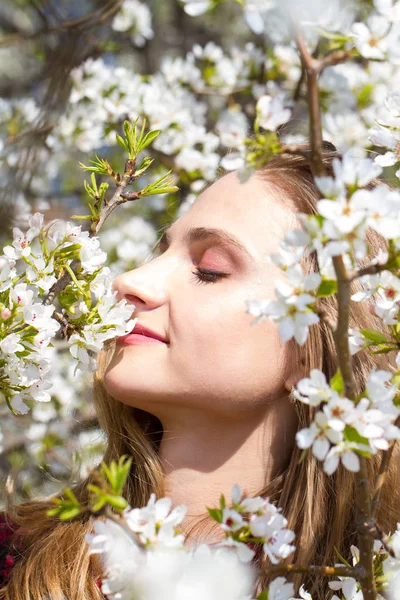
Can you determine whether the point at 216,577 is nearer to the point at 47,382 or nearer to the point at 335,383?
the point at 335,383

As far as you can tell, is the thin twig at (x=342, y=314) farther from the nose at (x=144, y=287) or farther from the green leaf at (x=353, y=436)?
the nose at (x=144, y=287)

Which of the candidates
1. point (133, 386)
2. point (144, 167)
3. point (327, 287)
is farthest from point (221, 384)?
point (327, 287)

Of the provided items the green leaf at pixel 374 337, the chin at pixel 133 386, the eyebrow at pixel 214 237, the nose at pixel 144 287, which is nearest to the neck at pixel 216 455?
the chin at pixel 133 386

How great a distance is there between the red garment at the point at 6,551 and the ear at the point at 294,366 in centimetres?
76

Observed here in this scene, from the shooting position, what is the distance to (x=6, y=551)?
5.80ft

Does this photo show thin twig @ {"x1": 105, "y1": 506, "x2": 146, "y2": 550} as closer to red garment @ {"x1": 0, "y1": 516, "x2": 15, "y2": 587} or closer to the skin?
the skin

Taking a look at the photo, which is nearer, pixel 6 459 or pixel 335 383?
pixel 335 383

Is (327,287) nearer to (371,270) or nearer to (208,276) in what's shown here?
(371,270)

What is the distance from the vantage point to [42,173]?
3.51 m

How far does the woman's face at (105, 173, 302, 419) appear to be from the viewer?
4.72 ft

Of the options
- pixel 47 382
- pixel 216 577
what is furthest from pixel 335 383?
pixel 47 382

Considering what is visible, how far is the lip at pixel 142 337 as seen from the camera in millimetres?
1479

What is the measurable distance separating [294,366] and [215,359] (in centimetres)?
21

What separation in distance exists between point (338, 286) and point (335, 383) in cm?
11
